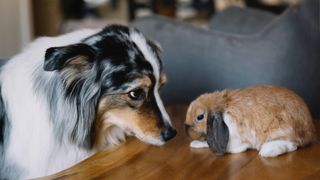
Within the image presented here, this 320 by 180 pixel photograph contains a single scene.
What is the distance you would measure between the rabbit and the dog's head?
0.65 feet

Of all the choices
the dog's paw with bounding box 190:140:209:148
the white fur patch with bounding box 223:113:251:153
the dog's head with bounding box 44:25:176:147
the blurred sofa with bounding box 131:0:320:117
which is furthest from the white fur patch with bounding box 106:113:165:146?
the blurred sofa with bounding box 131:0:320:117

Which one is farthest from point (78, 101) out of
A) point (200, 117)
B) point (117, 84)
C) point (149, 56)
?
point (200, 117)

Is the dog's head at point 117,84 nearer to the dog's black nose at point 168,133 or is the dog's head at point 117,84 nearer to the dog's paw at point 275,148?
the dog's black nose at point 168,133

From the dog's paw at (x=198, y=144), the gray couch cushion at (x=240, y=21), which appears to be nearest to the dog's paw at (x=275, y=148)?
the dog's paw at (x=198, y=144)

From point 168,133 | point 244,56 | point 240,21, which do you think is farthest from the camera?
point 240,21

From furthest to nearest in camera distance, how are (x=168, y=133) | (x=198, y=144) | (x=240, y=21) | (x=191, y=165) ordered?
(x=240, y=21) < (x=168, y=133) < (x=198, y=144) < (x=191, y=165)

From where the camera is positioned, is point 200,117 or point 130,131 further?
point 130,131

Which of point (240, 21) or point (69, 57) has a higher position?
point (69, 57)

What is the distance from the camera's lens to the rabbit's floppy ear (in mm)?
1110

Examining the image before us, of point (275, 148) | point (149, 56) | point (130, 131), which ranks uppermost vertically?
point (149, 56)

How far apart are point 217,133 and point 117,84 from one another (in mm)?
327

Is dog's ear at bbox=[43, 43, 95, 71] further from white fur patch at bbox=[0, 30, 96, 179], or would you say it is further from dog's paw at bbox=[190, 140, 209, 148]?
dog's paw at bbox=[190, 140, 209, 148]

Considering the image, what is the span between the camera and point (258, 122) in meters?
1.11

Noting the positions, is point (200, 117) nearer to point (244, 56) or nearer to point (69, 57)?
point (69, 57)
